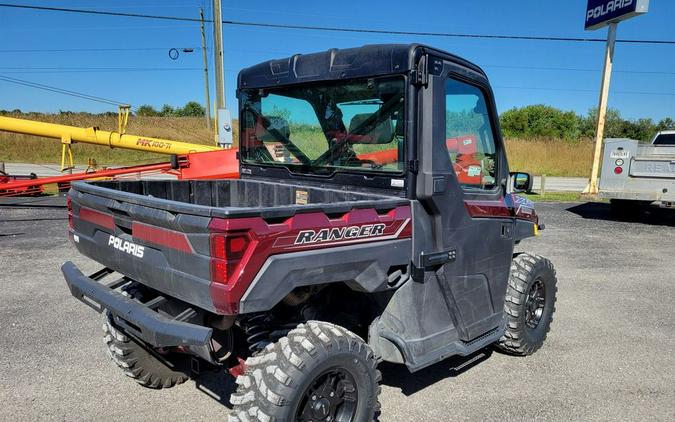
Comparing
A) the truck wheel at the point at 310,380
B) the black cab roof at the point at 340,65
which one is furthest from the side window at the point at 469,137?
Result: the truck wheel at the point at 310,380

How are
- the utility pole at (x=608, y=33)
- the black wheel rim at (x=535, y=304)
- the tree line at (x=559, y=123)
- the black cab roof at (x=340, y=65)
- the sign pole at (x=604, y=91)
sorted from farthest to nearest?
the tree line at (x=559, y=123) → the sign pole at (x=604, y=91) → the utility pole at (x=608, y=33) → the black wheel rim at (x=535, y=304) → the black cab roof at (x=340, y=65)

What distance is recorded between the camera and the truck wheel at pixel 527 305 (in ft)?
13.7

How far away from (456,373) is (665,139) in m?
12.2

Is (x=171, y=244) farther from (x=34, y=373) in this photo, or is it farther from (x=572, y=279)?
(x=572, y=279)

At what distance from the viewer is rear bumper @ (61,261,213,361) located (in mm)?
2426

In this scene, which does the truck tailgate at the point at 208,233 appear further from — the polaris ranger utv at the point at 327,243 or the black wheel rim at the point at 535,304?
the black wheel rim at the point at 535,304

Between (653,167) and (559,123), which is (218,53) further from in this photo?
(559,123)

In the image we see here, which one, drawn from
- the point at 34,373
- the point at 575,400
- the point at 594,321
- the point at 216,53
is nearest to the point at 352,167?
the point at 575,400

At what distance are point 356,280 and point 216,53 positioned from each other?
14.8m

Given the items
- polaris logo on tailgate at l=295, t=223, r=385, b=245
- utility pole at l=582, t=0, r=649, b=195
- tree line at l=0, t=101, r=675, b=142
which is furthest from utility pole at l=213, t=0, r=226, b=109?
tree line at l=0, t=101, r=675, b=142

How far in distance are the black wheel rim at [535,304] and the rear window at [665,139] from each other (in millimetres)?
10728

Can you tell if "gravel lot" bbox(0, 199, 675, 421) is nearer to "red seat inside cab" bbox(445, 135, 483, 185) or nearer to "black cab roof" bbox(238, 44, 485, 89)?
"red seat inside cab" bbox(445, 135, 483, 185)

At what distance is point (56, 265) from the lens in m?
7.02

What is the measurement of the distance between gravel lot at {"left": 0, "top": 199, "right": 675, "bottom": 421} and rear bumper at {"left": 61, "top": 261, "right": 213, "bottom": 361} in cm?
87
